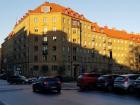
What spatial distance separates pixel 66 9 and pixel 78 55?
44.8ft

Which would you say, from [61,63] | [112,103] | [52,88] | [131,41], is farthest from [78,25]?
[112,103]

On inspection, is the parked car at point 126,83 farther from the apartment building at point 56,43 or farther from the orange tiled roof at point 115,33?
the orange tiled roof at point 115,33

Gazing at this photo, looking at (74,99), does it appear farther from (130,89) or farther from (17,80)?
(17,80)

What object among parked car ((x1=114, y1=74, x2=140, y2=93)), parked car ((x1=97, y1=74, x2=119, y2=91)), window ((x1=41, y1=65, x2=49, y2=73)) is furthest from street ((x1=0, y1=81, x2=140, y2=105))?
window ((x1=41, y1=65, x2=49, y2=73))

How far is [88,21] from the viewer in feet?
405

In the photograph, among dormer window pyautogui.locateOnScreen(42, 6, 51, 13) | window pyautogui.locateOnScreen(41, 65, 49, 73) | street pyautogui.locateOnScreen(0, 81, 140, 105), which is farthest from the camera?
dormer window pyautogui.locateOnScreen(42, 6, 51, 13)

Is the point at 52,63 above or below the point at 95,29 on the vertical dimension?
below

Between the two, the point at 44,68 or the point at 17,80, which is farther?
the point at 44,68

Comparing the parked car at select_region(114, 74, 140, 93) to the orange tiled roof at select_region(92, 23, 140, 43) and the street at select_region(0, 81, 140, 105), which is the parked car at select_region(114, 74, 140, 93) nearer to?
the street at select_region(0, 81, 140, 105)

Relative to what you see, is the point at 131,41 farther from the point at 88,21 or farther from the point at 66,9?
the point at 66,9

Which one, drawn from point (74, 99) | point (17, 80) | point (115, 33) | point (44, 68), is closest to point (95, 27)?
point (115, 33)

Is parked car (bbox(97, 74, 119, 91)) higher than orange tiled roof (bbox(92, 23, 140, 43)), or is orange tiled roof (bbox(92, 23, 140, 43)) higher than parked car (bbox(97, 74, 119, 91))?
orange tiled roof (bbox(92, 23, 140, 43))

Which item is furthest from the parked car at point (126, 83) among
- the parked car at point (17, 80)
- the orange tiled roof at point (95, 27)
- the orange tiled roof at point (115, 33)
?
the orange tiled roof at point (115, 33)

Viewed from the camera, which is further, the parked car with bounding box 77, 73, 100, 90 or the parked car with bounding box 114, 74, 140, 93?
the parked car with bounding box 77, 73, 100, 90
